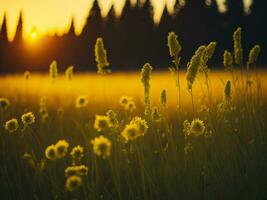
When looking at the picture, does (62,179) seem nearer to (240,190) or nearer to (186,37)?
(240,190)

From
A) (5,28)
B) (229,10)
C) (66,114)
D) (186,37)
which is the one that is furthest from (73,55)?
(66,114)

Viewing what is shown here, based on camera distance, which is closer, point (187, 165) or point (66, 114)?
point (187, 165)

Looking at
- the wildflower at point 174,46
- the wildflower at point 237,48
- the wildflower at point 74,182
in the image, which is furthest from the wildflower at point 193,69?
the wildflower at point 74,182

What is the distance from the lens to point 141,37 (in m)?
39.2

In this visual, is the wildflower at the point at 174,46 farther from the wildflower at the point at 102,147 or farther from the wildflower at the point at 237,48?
the wildflower at the point at 102,147

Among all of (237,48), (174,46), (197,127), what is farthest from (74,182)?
(237,48)

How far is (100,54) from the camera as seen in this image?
2920 millimetres

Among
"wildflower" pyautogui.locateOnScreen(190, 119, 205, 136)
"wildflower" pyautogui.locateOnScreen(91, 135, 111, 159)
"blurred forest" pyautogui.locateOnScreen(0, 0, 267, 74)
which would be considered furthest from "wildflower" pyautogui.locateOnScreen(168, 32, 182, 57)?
"blurred forest" pyautogui.locateOnScreen(0, 0, 267, 74)

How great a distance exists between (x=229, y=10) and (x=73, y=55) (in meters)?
19.1

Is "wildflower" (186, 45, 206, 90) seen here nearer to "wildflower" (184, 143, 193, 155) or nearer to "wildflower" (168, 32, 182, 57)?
"wildflower" (168, 32, 182, 57)

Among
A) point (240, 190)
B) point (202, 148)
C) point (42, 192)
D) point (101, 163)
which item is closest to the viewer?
point (240, 190)

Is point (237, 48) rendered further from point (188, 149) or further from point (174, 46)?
point (188, 149)

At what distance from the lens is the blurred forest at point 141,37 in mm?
32719

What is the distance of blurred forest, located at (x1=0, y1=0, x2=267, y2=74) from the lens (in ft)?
107
